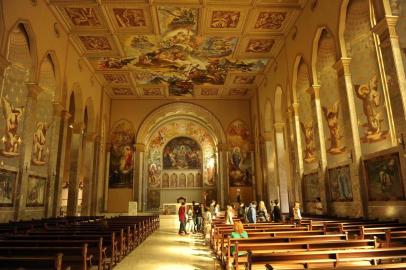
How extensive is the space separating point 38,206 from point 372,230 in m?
11.6

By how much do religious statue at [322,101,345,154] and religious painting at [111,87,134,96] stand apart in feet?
48.3

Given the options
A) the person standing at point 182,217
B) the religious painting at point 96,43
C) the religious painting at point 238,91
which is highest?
the religious painting at point 96,43

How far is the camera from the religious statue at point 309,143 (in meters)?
13.3

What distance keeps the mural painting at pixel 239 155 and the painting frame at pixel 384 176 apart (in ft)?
45.8

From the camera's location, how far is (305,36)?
42.5ft

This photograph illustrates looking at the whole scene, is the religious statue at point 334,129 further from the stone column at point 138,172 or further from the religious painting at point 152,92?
the stone column at point 138,172

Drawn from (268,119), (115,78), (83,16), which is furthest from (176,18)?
(268,119)

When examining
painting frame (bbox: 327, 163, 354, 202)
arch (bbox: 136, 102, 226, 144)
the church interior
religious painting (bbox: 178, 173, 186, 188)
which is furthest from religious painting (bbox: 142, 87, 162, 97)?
painting frame (bbox: 327, 163, 354, 202)

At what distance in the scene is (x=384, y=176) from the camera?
840cm

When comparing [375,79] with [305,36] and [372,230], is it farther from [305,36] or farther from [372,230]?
[372,230]

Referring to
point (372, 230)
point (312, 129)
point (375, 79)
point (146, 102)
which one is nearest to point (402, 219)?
point (372, 230)

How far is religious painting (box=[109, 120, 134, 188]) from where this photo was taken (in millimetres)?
22547

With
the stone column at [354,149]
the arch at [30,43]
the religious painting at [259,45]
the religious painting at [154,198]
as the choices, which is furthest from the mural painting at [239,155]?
the arch at [30,43]

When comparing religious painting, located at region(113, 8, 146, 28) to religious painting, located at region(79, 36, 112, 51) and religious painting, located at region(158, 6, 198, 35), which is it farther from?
religious painting, located at region(79, 36, 112, 51)
